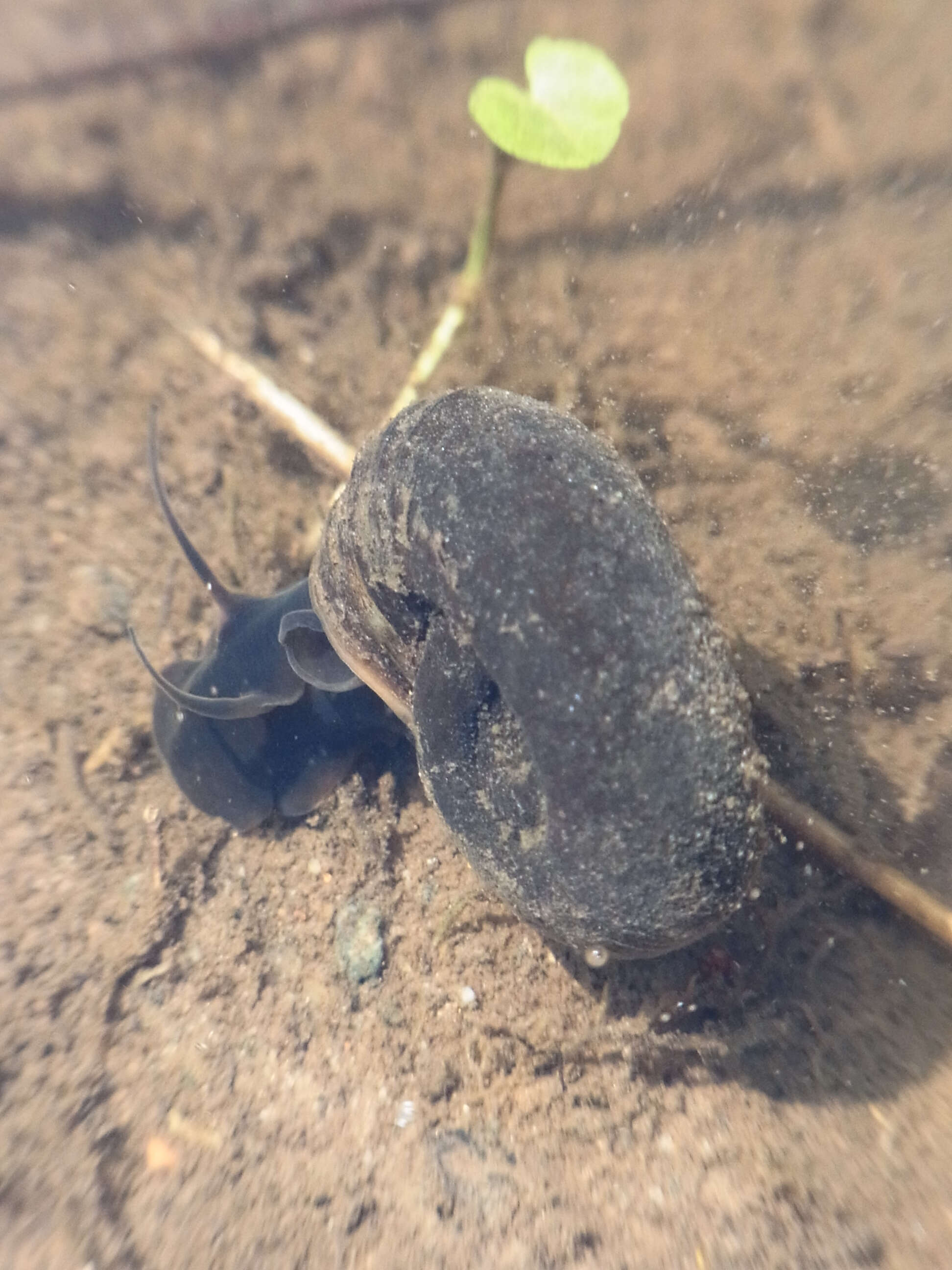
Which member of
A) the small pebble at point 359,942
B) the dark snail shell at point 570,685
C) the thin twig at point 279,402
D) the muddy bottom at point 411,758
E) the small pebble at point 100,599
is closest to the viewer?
the dark snail shell at point 570,685

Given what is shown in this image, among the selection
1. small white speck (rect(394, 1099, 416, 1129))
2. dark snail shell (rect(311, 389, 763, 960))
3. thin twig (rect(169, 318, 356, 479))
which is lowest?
small white speck (rect(394, 1099, 416, 1129))

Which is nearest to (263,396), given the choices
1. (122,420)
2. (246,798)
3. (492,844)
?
(122,420)

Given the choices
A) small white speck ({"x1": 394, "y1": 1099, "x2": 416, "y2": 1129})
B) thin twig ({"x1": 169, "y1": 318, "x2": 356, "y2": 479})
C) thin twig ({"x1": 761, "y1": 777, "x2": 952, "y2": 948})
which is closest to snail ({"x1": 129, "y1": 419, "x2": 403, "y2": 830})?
thin twig ({"x1": 169, "y1": 318, "x2": 356, "y2": 479})

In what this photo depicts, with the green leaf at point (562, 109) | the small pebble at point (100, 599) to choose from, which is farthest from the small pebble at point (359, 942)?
the green leaf at point (562, 109)

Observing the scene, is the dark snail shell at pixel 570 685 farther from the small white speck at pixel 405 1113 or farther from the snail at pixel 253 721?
the snail at pixel 253 721

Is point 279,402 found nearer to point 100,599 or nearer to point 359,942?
point 100,599

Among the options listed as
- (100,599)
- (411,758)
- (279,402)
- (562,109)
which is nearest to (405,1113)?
(411,758)

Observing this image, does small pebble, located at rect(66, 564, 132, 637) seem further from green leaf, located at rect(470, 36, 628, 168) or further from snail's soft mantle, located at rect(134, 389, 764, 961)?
green leaf, located at rect(470, 36, 628, 168)
